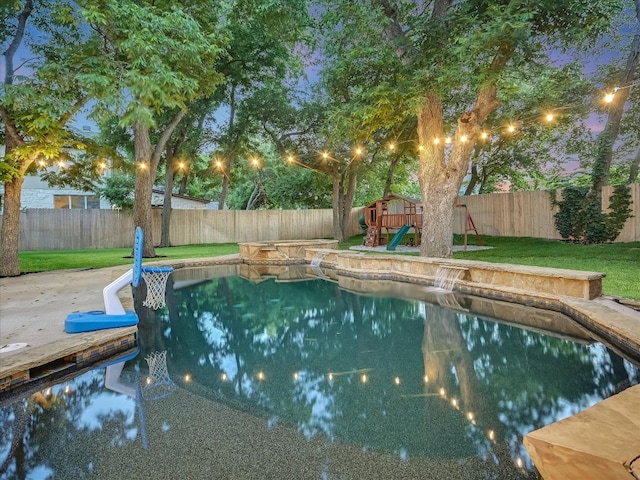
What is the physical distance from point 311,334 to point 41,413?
2.68 meters

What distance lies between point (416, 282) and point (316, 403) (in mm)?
5157

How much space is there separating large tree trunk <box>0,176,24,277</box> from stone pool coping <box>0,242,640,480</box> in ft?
1.90

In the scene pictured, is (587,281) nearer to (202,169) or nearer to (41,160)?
(41,160)

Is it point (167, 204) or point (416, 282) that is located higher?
point (167, 204)

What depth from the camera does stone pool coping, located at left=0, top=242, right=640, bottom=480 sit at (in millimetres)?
1341

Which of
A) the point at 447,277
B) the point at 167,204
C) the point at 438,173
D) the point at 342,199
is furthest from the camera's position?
the point at 342,199

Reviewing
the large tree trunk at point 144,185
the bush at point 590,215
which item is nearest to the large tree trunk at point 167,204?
the large tree trunk at point 144,185

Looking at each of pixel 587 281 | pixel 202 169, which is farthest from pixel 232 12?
pixel 587 281

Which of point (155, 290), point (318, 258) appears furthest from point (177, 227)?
point (155, 290)

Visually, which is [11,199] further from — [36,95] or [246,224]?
[246,224]

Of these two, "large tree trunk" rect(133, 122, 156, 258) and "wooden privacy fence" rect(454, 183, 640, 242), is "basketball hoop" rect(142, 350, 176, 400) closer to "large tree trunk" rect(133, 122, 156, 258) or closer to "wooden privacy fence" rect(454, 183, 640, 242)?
"large tree trunk" rect(133, 122, 156, 258)

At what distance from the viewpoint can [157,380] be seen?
10.5 feet

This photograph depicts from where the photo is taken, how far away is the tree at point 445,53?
22.5ft

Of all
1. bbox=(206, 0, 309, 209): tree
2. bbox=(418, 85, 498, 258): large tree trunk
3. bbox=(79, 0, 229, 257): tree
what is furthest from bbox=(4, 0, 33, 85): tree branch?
bbox=(418, 85, 498, 258): large tree trunk
